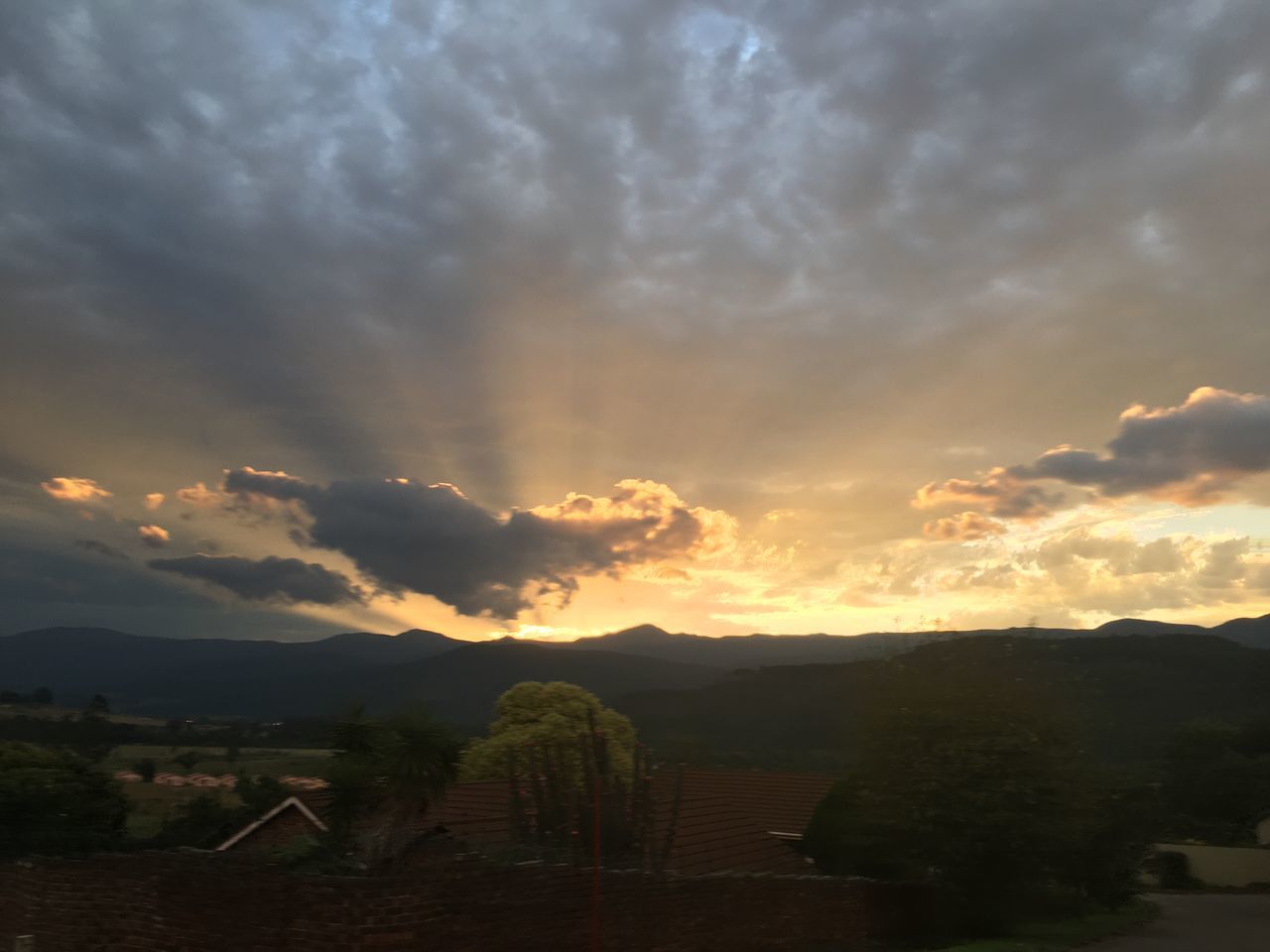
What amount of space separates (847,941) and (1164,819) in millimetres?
15992

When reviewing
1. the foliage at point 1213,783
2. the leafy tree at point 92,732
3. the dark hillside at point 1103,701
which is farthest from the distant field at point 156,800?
the foliage at point 1213,783

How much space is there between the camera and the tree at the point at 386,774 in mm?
12719

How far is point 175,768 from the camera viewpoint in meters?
49.5

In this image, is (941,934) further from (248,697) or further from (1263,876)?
(248,697)

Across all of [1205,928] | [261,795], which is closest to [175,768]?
[261,795]

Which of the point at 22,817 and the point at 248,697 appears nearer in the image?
the point at 22,817

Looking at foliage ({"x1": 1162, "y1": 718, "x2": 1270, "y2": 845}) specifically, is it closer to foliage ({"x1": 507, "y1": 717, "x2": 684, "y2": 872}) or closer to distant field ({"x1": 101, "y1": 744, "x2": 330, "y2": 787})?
distant field ({"x1": 101, "y1": 744, "x2": 330, "y2": 787})

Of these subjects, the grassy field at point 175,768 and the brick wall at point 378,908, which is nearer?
the brick wall at point 378,908

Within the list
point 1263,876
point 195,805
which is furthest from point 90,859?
point 1263,876

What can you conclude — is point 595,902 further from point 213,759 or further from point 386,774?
point 213,759

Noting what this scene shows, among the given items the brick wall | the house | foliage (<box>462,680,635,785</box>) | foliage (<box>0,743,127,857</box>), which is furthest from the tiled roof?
foliage (<box>0,743,127,857</box>)

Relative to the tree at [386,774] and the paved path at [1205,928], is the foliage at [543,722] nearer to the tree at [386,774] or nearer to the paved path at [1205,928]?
the paved path at [1205,928]

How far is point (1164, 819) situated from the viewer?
28.6m

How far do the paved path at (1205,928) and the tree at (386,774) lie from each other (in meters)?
15.0
